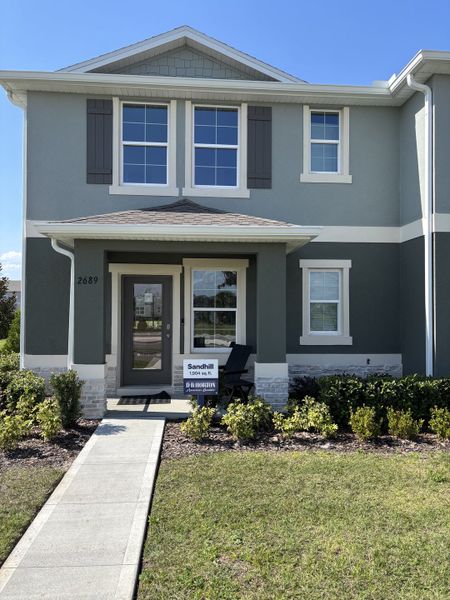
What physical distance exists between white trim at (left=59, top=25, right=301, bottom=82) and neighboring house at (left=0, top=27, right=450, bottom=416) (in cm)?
4

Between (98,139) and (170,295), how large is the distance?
3.60 m

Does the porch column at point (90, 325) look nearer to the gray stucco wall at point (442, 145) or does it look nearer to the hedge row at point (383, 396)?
the hedge row at point (383, 396)

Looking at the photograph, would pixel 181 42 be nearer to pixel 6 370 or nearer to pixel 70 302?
pixel 70 302

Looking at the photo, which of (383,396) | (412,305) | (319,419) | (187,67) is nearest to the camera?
(319,419)

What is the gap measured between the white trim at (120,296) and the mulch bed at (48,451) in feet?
8.63

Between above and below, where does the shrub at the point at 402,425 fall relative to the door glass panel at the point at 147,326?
below

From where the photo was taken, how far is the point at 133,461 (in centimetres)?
570

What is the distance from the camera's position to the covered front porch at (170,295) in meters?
7.70

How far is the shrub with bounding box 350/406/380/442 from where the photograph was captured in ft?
21.6

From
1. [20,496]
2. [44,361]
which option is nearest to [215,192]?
[44,361]

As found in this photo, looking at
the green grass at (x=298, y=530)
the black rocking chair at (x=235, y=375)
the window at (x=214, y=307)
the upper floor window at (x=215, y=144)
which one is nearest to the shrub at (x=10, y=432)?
the green grass at (x=298, y=530)

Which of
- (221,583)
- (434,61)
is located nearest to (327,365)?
(434,61)

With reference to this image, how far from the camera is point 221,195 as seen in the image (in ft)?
31.7

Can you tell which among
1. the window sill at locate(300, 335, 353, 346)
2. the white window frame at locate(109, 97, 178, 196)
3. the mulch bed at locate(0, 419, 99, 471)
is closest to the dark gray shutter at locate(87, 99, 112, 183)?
the white window frame at locate(109, 97, 178, 196)
